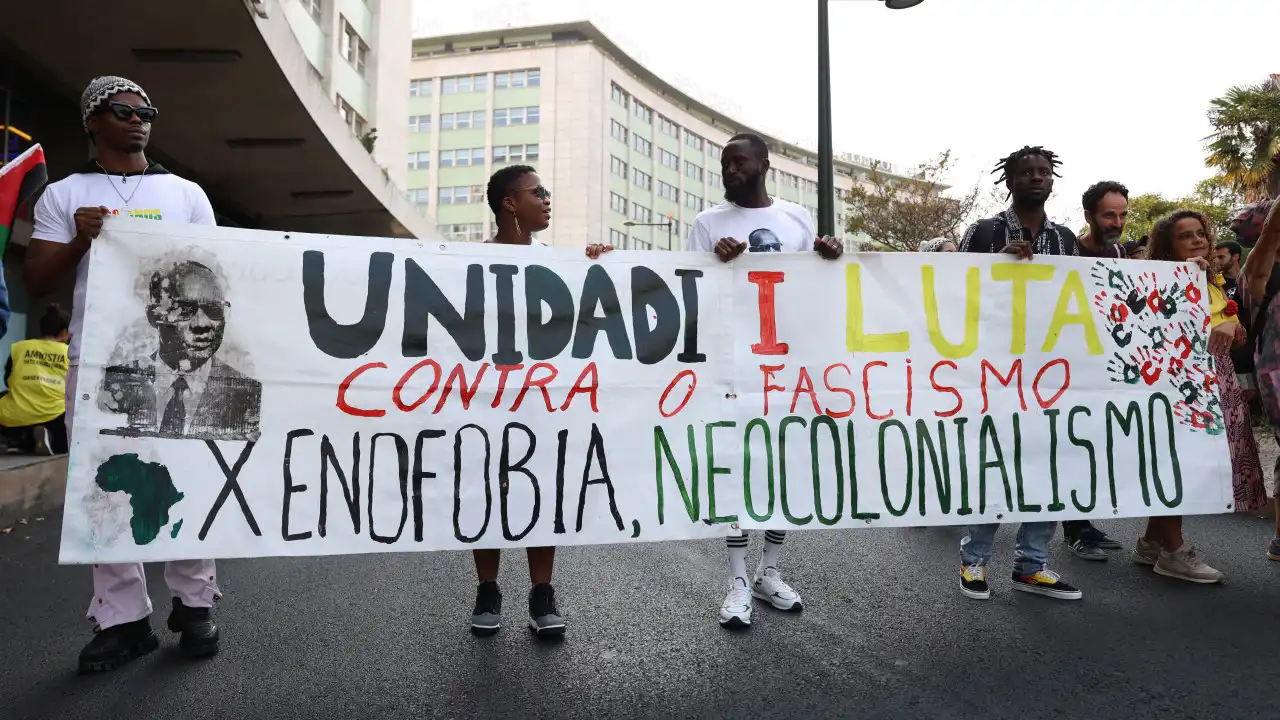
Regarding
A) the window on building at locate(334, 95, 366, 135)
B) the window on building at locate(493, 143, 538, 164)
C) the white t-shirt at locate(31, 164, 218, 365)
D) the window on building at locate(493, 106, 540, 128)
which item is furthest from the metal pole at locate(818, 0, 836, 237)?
the window on building at locate(493, 106, 540, 128)

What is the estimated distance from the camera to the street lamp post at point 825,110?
9.05 meters

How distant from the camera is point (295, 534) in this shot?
299 cm

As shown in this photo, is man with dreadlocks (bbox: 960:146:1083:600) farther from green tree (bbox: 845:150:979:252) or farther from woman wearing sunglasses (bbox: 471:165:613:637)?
green tree (bbox: 845:150:979:252)

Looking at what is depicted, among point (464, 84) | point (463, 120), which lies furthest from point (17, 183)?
point (464, 84)

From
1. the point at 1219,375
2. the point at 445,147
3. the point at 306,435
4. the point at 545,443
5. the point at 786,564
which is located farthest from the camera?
the point at 445,147

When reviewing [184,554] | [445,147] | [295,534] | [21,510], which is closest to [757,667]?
[295,534]

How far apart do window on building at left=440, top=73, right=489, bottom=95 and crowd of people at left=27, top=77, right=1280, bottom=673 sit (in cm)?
6466

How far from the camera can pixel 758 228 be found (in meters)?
3.87

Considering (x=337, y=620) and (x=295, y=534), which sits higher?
(x=295, y=534)

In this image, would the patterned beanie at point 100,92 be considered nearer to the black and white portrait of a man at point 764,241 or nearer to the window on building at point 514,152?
the black and white portrait of a man at point 764,241

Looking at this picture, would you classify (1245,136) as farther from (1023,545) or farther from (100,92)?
(100,92)

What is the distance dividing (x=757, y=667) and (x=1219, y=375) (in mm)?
2689

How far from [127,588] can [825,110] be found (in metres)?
7.88

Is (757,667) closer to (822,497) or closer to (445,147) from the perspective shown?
(822,497)
